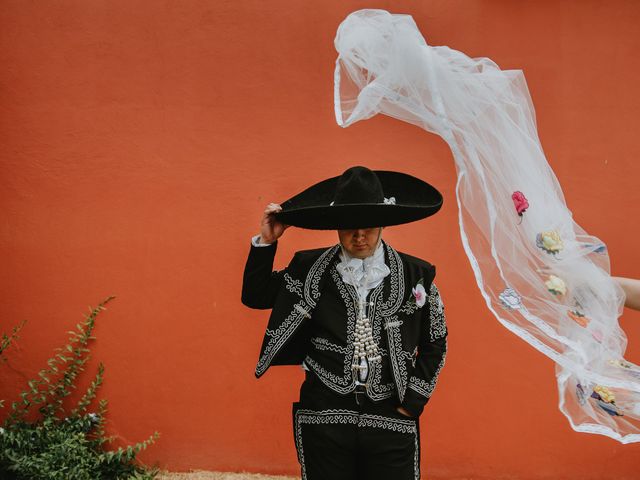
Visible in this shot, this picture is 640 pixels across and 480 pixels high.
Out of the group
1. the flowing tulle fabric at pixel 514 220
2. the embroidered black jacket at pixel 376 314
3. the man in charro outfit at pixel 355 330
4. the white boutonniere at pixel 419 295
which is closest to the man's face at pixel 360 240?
the man in charro outfit at pixel 355 330

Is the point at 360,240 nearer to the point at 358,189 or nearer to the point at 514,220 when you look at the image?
the point at 358,189

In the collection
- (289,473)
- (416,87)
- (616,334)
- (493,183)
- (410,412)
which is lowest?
(289,473)

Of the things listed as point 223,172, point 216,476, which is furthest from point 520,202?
point 216,476

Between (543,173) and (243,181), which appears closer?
(543,173)

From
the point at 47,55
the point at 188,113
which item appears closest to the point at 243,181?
the point at 188,113

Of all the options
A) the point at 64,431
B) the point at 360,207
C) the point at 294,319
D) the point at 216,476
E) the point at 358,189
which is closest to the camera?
the point at 360,207

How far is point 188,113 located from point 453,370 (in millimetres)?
2216

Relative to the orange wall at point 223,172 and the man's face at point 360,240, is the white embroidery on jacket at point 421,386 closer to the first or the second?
the man's face at point 360,240

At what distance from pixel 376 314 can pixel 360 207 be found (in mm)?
458

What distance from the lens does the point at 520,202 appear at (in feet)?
8.39

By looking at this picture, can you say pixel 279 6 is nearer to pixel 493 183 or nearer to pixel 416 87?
pixel 416 87

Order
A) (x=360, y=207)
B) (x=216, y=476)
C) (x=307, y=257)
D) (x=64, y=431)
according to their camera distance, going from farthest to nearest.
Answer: (x=216, y=476)
(x=64, y=431)
(x=307, y=257)
(x=360, y=207)

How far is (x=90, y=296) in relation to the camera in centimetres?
406

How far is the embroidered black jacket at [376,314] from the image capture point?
2.59 metres
